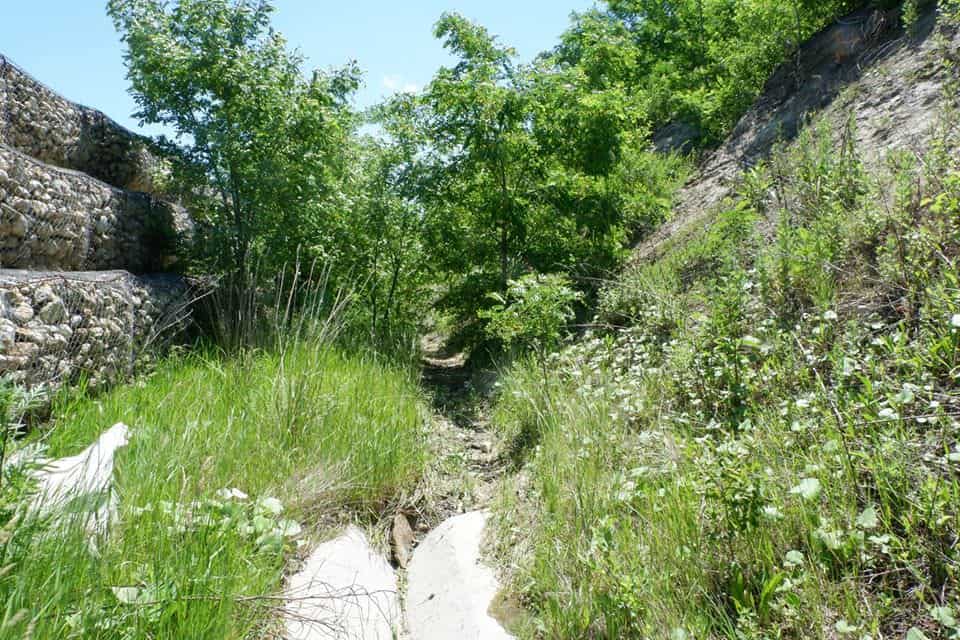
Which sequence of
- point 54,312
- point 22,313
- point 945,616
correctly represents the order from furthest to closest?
1. point 54,312
2. point 22,313
3. point 945,616

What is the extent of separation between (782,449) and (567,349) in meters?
2.82

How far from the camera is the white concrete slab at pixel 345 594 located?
2768 mm

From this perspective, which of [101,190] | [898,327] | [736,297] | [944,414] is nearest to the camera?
[944,414]

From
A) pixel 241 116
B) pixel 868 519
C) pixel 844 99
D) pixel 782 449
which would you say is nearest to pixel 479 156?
pixel 241 116

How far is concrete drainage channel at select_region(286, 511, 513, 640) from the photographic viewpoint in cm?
287

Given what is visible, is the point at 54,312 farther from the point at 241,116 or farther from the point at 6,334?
the point at 241,116

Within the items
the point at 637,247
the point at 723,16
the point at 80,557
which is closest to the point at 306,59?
the point at 637,247

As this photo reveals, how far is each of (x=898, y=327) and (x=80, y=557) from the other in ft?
12.1

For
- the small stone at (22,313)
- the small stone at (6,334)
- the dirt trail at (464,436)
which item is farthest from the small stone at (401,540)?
the small stone at (22,313)

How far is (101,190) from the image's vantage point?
672cm

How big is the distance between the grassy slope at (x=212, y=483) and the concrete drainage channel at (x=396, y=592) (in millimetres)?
204

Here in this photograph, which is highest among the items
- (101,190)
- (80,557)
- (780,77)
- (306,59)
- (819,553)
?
(306,59)

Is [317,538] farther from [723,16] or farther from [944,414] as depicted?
[723,16]

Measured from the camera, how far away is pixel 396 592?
135 inches
